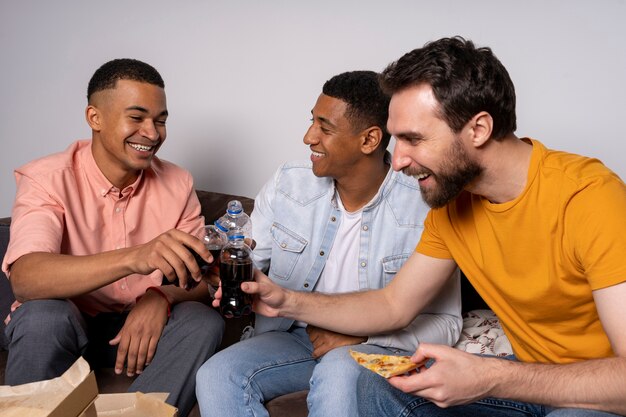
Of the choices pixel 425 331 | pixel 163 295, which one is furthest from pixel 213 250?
pixel 425 331

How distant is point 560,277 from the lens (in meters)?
1.77

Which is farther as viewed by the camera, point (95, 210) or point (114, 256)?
point (95, 210)

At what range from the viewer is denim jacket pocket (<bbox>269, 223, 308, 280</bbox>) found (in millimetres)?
2541

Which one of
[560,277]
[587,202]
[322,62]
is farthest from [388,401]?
[322,62]

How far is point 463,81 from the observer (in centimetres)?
182

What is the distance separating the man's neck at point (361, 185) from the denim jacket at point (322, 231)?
1.3 inches

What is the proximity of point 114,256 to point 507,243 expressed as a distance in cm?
117

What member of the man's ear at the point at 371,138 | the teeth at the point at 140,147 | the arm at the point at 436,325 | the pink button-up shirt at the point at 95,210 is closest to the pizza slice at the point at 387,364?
the arm at the point at 436,325

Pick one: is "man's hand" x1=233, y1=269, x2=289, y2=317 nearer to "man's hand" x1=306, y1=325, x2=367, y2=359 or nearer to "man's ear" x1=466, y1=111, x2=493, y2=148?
Answer: "man's hand" x1=306, y1=325, x2=367, y2=359

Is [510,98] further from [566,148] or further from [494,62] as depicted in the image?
[566,148]

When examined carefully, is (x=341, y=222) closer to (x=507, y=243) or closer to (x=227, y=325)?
(x=227, y=325)

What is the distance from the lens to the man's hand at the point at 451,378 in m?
1.60

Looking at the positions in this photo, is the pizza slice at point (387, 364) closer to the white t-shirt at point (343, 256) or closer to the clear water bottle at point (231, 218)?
the clear water bottle at point (231, 218)

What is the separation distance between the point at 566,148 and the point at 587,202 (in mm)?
1212
